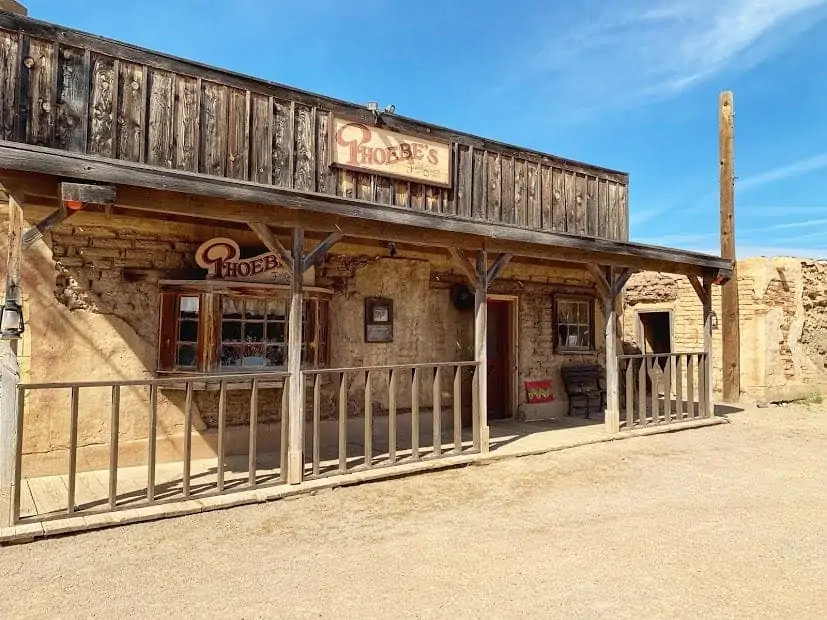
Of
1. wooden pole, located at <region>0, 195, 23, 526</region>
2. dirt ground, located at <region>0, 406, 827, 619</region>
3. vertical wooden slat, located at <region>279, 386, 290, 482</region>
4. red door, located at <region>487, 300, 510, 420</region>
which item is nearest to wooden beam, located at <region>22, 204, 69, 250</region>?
wooden pole, located at <region>0, 195, 23, 526</region>

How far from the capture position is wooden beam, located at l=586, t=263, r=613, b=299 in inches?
332

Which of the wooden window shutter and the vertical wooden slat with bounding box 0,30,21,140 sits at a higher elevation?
the vertical wooden slat with bounding box 0,30,21,140

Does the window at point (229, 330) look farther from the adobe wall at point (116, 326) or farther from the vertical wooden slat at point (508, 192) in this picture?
the vertical wooden slat at point (508, 192)

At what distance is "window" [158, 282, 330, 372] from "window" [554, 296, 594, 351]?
16.4 ft

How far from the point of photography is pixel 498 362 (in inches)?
399

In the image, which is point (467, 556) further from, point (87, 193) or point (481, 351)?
point (87, 193)

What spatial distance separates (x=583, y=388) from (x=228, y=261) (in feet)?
22.3

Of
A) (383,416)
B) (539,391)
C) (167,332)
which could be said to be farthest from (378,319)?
(539,391)

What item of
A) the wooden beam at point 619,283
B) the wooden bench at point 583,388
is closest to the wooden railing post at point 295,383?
the wooden beam at point 619,283

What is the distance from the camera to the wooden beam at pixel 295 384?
5.59m

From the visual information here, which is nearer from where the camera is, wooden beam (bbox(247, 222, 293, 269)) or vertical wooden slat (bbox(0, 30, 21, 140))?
vertical wooden slat (bbox(0, 30, 21, 140))

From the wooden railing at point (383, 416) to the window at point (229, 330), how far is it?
23.8 inches

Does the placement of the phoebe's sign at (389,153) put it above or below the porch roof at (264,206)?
above

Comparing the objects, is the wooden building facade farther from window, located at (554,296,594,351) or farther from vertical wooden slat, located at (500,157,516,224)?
window, located at (554,296,594,351)
